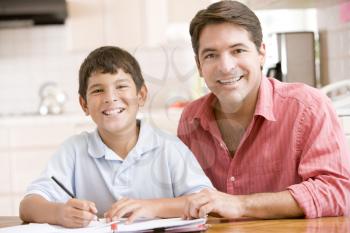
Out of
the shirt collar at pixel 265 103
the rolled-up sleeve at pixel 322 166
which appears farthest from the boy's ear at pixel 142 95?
the rolled-up sleeve at pixel 322 166

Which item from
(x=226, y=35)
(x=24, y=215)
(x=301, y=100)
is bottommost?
(x=24, y=215)

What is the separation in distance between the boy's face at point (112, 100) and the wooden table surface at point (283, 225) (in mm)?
399

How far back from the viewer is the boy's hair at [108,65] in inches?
58.1

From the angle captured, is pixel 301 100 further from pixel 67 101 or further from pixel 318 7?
pixel 67 101

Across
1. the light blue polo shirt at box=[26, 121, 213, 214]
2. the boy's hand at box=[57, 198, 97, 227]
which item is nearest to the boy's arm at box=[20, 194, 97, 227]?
the boy's hand at box=[57, 198, 97, 227]

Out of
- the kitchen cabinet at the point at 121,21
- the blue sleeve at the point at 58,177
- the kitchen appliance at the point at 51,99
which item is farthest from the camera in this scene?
the kitchen cabinet at the point at 121,21

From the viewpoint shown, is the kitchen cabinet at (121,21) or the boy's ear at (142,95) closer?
the boy's ear at (142,95)

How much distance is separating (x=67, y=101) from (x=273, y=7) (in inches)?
52.7

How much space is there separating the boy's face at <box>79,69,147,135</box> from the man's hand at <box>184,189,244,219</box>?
1.18ft

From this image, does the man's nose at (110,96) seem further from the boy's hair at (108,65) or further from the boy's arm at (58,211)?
the boy's arm at (58,211)

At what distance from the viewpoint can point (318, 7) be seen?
3291 mm

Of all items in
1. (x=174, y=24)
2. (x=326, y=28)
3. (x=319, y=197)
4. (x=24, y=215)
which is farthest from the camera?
(x=174, y=24)

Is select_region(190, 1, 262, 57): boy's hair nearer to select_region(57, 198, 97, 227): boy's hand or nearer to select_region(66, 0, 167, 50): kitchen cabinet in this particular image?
select_region(57, 198, 97, 227): boy's hand

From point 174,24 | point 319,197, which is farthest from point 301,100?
point 174,24
